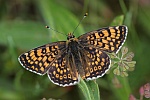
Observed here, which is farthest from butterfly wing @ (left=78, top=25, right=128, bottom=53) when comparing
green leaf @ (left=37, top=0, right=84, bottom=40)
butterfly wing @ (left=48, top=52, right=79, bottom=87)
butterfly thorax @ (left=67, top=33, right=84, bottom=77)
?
green leaf @ (left=37, top=0, right=84, bottom=40)

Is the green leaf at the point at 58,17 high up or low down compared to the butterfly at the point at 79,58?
up

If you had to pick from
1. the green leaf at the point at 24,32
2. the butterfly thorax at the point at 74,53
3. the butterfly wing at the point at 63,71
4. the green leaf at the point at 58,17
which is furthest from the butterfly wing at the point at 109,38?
the green leaf at the point at 24,32

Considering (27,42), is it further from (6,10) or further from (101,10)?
(101,10)

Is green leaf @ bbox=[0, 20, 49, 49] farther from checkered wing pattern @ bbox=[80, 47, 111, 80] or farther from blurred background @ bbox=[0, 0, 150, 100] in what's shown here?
checkered wing pattern @ bbox=[80, 47, 111, 80]

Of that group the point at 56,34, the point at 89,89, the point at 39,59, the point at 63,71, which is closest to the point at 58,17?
the point at 56,34

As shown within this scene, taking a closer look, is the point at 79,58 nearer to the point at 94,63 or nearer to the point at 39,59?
the point at 94,63

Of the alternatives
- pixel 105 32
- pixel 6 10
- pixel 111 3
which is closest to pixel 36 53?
pixel 105 32

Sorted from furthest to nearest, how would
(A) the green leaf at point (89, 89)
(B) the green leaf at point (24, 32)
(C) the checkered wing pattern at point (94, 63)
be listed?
(B) the green leaf at point (24, 32)
(C) the checkered wing pattern at point (94, 63)
(A) the green leaf at point (89, 89)

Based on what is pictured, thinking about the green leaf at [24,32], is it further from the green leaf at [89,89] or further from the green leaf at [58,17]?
the green leaf at [89,89]
